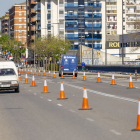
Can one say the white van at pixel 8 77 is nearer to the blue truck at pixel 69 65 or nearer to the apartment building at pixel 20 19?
the blue truck at pixel 69 65

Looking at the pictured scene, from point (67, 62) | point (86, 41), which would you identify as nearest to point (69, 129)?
point (67, 62)

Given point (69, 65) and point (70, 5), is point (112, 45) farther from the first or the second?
Result: point (69, 65)

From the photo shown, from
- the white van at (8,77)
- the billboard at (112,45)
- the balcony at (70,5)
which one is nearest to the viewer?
the white van at (8,77)

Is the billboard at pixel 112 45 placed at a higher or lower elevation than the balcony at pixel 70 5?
lower

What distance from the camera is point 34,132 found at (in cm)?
888

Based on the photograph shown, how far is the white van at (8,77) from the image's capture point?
68.5ft

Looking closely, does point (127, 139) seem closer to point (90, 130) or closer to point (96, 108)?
point (90, 130)

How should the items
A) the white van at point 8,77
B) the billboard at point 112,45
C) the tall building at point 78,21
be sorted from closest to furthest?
the white van at point 8,77, the billboard at point 112,45, the tall building at point 78,21

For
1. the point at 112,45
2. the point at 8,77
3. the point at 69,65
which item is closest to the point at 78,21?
the point at 112,45

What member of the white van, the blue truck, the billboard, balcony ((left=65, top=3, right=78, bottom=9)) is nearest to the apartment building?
balcony ((left=65, top=3, right=78, bottom=9))

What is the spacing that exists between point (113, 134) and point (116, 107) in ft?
18.2

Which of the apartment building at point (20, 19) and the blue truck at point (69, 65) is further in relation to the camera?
the apartment building at point (20, 19)

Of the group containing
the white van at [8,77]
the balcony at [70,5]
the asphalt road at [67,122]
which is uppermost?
the balcony at [70,5]

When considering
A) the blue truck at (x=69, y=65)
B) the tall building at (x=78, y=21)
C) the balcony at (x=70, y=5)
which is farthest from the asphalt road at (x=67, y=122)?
the balcony at (x=70, y=5)
